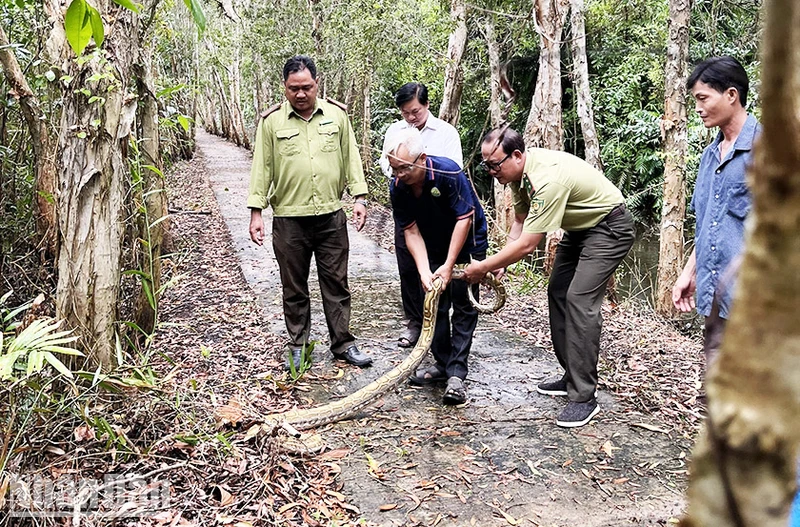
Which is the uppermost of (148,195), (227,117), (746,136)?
(746,136)

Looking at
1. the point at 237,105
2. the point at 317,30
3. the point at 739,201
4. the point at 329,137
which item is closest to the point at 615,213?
the point at 739,201

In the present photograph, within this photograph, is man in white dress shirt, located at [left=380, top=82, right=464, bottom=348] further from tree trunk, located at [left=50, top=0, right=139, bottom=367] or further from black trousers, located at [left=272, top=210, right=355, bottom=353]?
tree trunk, located at [left=50, top=0, right=139, bottom=367]

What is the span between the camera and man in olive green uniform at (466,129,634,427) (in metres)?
3.59

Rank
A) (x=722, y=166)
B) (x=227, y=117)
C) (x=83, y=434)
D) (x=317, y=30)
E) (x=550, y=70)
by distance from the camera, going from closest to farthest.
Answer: (x=722, y=166) → (x=83, y=434) → (x=550, y=70) → (x=317, y=30) → (x=227, y=117)

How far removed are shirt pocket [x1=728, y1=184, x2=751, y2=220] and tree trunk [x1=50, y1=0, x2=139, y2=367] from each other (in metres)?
3.24

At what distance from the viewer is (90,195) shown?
3.56m

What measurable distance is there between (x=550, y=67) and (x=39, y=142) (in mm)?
5195

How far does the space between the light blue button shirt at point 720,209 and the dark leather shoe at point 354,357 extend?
244 centimetres

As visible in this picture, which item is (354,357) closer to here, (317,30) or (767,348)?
(767,348)

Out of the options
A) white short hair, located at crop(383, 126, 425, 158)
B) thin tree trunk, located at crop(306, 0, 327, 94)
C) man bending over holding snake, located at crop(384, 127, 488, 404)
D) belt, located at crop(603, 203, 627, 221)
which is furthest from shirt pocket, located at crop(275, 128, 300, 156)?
thin tree trunk, located at crop(306, 0, 327, 94)

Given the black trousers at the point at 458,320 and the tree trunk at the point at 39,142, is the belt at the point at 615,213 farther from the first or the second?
the tree trunk at the point at 39,142

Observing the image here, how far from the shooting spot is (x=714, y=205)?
9.39 ft

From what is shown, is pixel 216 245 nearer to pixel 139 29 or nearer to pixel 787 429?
pixel 139 29

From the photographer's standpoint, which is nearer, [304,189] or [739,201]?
[739,201]
